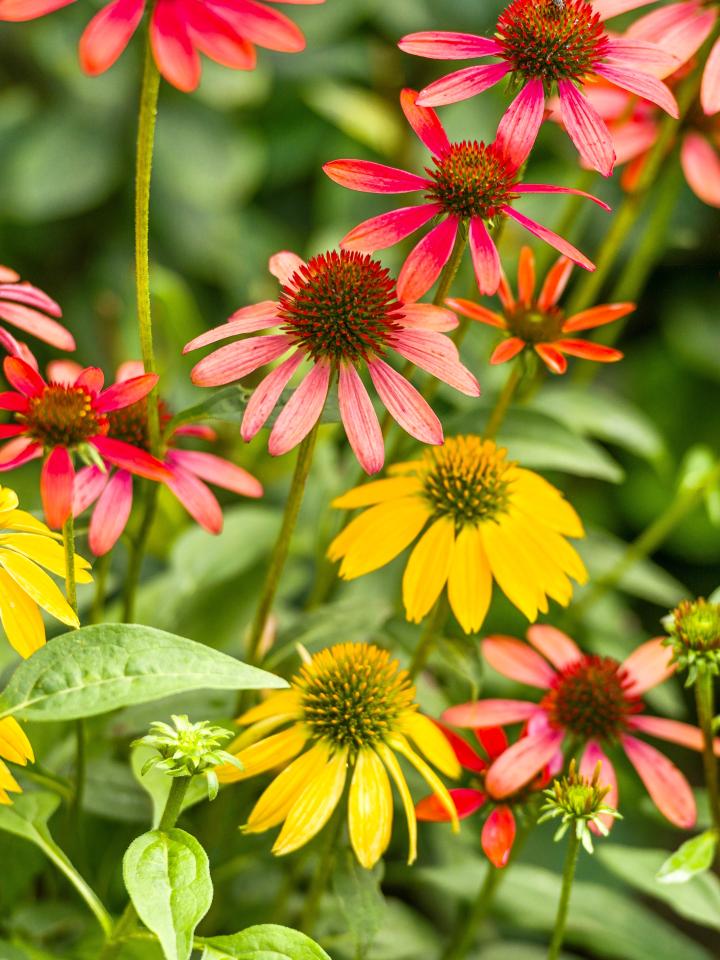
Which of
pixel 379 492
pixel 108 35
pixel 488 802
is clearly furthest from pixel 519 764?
pixel 108 35

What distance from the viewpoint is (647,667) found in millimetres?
584

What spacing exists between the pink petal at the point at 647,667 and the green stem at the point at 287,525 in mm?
187

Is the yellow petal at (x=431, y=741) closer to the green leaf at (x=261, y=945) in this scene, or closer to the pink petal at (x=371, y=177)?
the green leaf at (x=261, y=945)

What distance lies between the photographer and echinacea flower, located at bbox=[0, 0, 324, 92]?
38 cm

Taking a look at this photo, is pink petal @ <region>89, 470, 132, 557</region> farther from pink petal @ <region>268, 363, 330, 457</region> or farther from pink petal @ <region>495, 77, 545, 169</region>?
pink petal @ <region>495, 77, 545, 169</region>

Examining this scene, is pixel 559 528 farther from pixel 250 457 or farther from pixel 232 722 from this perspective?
pixel 250 457

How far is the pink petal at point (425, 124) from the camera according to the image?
477mm

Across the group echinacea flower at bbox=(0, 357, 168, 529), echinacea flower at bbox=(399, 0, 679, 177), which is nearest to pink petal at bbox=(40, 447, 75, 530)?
echinacea flower at bbox=(0, 357, 168, 529)

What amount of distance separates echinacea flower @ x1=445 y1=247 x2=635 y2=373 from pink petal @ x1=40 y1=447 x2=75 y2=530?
188 mm

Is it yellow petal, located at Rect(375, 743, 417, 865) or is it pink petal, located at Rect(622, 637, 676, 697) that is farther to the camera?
pink petal, located at Rect(622, 637, 676, 697)

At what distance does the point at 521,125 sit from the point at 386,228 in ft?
0.23

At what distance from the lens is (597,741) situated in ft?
1.82

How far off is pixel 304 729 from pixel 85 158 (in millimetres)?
1086

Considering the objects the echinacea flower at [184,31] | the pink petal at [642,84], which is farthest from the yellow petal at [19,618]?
the pink petal at [642,84]
